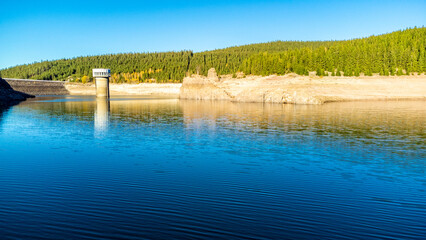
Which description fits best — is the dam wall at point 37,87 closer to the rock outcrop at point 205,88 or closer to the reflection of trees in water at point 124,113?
the rock outcrop at point 205,88

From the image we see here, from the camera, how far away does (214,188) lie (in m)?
14.3

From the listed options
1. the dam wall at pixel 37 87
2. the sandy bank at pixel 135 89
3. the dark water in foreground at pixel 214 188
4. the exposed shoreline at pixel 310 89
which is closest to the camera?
the dark water in foreground at pixel 214 188

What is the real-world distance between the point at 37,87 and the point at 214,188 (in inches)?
6919

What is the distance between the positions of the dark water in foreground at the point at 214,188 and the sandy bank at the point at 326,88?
2360 inches

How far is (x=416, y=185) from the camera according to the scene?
14.8 meters

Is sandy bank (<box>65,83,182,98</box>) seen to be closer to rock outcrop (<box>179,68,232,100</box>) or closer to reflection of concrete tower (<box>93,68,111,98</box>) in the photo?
reflection of concrete tower (<box>93,68,111,98</box>)

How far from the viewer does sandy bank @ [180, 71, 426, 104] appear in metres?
87.2

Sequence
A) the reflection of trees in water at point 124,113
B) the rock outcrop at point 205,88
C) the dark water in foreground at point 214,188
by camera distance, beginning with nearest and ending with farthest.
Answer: the dark water in foreground at point 214,188 → the reflection of trees in water at point 124,113 → the rock outcrop at point 205,88

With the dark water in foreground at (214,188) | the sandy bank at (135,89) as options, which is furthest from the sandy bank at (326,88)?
the sandy bank at (135,89)

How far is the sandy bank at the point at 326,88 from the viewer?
87188 millimetres

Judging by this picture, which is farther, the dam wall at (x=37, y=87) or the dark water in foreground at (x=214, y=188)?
the dam wall at (x=37, y=87)

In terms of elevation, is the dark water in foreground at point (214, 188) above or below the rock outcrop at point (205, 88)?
below

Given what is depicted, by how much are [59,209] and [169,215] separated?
383 centimetres

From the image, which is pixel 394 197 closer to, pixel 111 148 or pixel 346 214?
pixel 346 214
